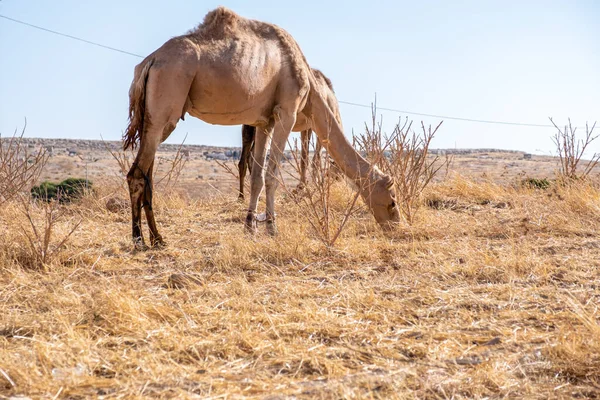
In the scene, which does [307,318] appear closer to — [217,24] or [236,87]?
[236,87]

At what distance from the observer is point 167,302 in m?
4.40

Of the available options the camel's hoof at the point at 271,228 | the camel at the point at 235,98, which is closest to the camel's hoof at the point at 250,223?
the camel at the point at 235,98

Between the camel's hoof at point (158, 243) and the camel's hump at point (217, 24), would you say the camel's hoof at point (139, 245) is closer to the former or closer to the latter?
the camel's hoof at point (158, 243)

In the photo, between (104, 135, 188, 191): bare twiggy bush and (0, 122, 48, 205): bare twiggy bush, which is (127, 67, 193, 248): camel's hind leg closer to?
(0, 122, 48, 205): bare twiggy bush

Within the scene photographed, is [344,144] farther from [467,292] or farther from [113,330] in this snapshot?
[113,330]

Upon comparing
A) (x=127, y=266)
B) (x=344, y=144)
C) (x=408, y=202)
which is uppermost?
(x=344, y=144)

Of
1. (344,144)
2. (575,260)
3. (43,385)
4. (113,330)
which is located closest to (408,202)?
(344,144)

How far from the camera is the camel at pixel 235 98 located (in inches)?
251

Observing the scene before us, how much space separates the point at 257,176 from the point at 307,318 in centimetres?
379

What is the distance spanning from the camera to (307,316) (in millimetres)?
4023

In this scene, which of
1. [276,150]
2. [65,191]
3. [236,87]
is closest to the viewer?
[236,87]

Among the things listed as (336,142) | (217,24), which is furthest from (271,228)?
(217,24)

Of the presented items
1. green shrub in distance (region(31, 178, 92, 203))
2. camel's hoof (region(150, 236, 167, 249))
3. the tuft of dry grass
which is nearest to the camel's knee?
the tuft of dry grass

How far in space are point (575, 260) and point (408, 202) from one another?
2.93 meters
